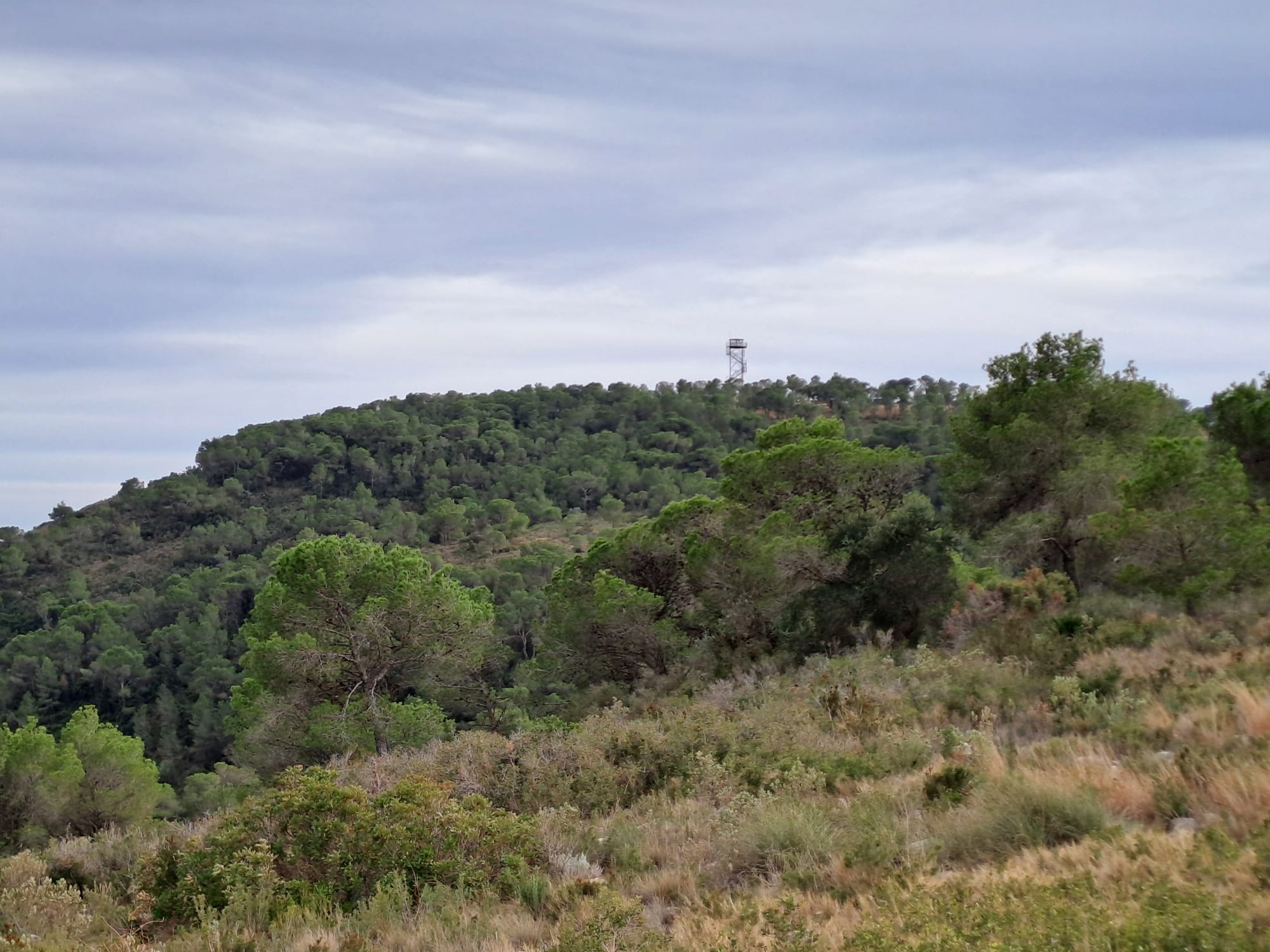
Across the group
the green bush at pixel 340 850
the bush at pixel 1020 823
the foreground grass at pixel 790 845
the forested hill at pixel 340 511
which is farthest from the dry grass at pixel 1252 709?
the forested hill at pixel 340 511

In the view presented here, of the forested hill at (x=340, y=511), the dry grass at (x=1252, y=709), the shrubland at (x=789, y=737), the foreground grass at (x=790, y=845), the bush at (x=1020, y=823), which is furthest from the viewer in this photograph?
the forested hill at (x=340, y=511)

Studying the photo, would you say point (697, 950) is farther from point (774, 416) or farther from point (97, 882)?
point (774, 416)

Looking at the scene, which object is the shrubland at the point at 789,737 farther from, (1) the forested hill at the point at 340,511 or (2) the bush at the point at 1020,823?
(1) the forested hill at the point at 340,511

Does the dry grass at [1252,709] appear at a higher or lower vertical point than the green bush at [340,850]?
higher

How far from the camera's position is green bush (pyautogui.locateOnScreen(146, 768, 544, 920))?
5.36 m

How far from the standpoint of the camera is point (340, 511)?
7812cm

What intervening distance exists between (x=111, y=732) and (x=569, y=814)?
20.5 metres

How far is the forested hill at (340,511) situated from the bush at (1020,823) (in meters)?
42.5

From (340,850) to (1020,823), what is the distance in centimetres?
406

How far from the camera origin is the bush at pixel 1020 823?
4711 mm

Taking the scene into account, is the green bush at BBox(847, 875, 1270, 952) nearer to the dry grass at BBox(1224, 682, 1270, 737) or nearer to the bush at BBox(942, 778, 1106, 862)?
the bush at BBox(942, 778, 1106, 862)

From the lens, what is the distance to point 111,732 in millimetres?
22500

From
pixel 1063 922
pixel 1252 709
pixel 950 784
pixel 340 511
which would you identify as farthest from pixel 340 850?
pixel 340 511

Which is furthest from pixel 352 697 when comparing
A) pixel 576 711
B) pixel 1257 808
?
pixel 1257 808
